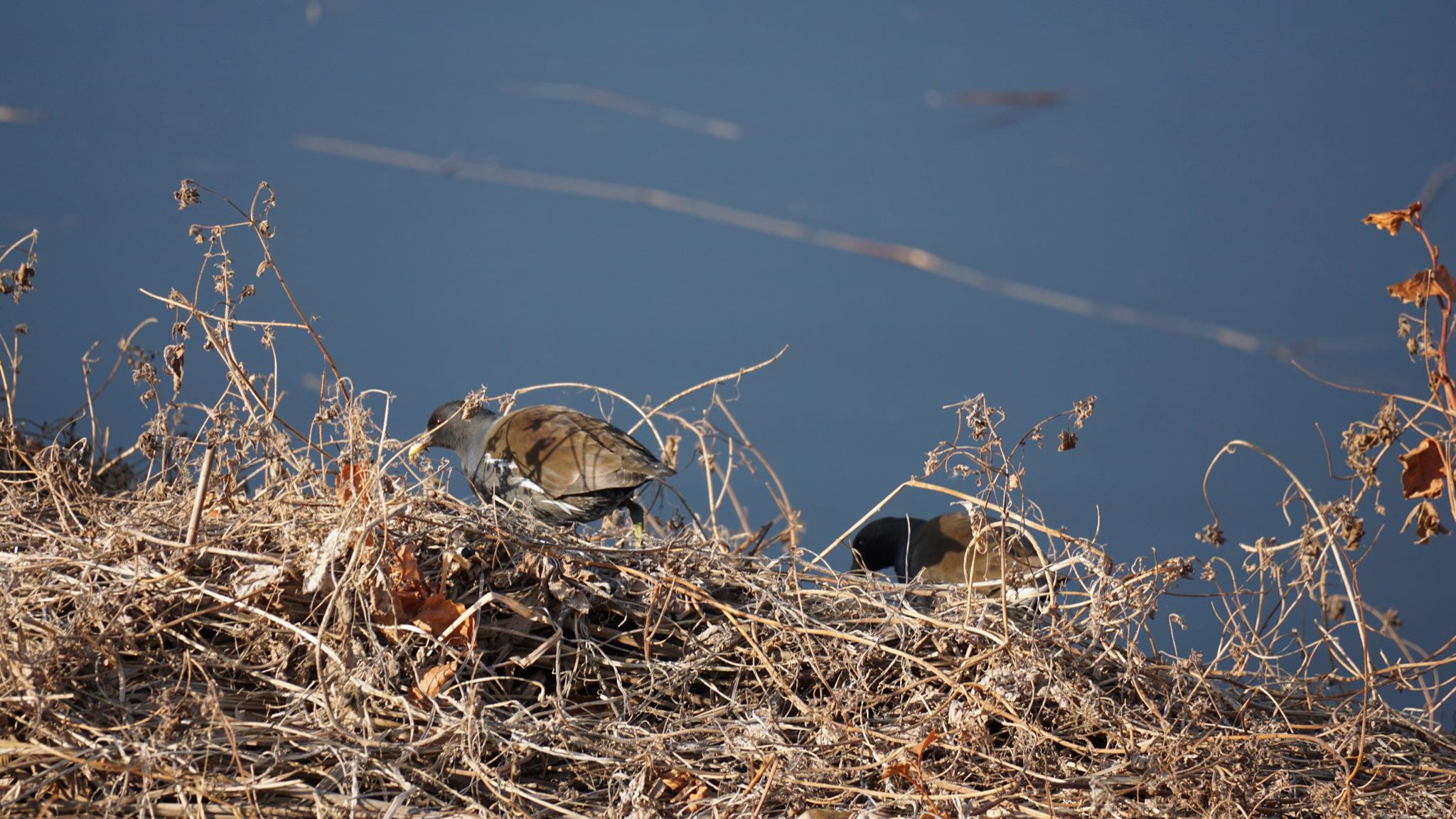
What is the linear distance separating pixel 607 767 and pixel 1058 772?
30.5 inches

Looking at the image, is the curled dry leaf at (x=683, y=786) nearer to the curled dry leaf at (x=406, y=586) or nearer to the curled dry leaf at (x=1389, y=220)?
the curled dry leaf at (x=406, y=586)

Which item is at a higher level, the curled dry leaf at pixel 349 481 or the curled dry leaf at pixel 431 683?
the curled dry leaf at pixel 349 481

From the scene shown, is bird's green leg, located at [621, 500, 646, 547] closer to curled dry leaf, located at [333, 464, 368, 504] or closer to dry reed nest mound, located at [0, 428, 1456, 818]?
dry reed nest mound, located at [0, 428, 1456, 818]

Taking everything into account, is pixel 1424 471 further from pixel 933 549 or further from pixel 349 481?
pixel 349 481

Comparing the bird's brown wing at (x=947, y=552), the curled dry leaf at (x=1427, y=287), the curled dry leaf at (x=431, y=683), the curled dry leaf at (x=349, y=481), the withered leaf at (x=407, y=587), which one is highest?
the curled dry leaf at (x=1427, y=287)

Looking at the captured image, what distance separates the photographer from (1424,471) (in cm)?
240

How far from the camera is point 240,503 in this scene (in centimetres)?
244

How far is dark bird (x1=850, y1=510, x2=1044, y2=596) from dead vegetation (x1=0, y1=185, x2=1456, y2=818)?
682 mm

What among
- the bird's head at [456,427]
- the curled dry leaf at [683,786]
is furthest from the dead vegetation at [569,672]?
the bird's head at [456,427]

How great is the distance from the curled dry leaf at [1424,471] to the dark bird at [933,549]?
85cm

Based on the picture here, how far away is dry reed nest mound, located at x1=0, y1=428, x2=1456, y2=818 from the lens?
1.84m

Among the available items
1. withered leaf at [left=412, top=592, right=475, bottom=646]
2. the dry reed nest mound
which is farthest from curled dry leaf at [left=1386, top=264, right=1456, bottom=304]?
withered leaf at [left=412, top=592, right=475, bottom=646]

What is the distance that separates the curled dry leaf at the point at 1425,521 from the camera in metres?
2.38

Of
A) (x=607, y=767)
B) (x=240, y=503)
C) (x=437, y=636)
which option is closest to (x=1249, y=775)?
(x=607, y=767)
